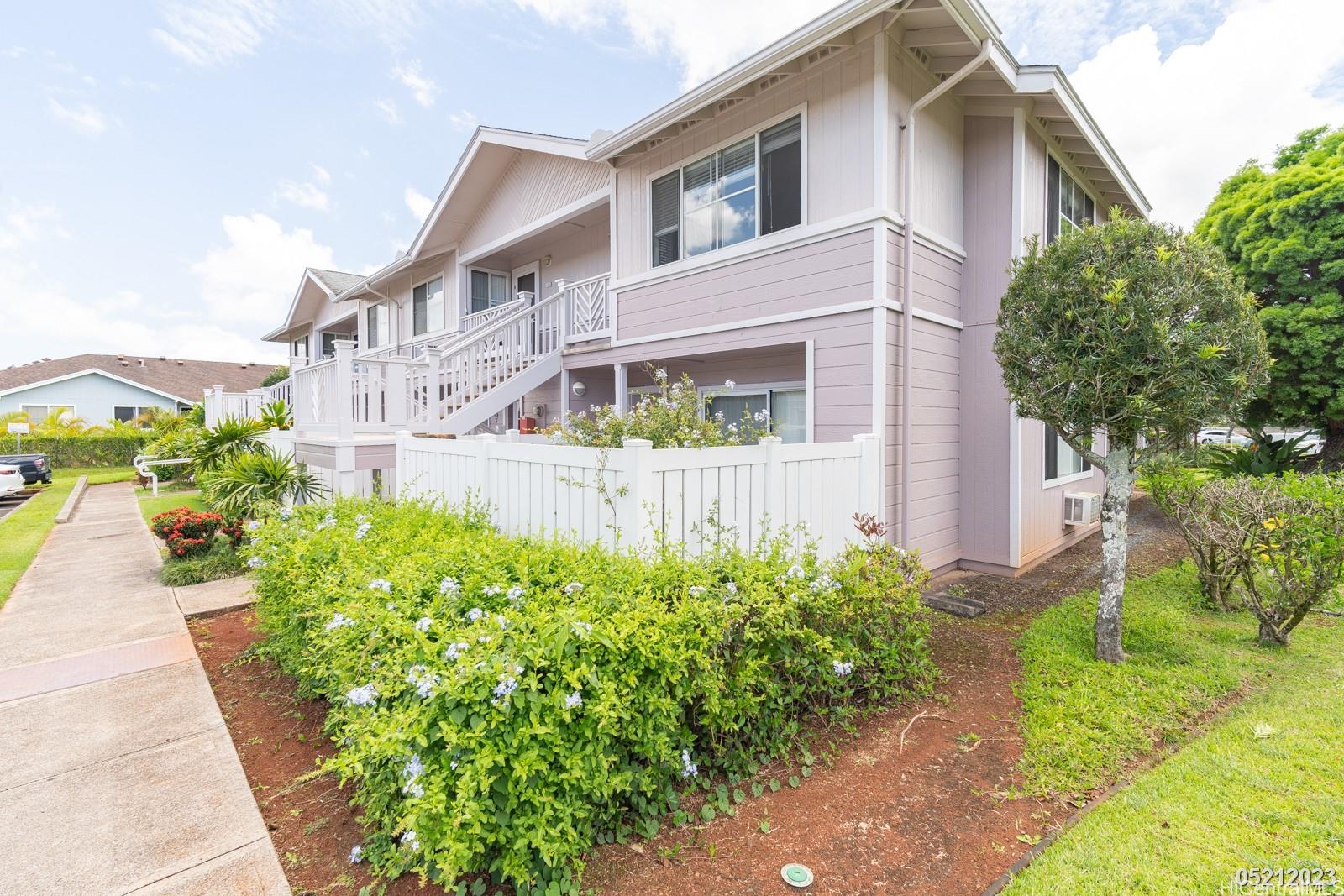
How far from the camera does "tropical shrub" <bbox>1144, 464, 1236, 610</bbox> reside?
5188mm

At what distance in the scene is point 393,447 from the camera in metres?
8.47

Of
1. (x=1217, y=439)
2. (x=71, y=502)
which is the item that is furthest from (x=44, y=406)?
(x=1217, y=439)

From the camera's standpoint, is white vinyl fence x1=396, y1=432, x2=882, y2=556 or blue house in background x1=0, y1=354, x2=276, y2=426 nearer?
white vinyl fence x1=396, y1=432, x2=882, y2=556

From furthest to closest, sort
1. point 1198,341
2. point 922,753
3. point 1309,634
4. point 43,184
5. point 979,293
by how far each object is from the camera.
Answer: point 43,184, point 979,293, point 1309,634, point 1198,341, point 922,753

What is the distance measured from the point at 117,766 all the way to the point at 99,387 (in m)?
38.7

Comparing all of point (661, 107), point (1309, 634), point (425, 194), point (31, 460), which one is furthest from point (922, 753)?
point (425, 194)

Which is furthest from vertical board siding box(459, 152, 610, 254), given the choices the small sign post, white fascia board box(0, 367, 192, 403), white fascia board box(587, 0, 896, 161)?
white fascia board box(0, 367, 192, 403)

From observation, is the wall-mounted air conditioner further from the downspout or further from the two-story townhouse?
the downspout

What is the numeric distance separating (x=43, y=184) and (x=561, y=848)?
71.7 ft

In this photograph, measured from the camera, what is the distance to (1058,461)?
848 cm

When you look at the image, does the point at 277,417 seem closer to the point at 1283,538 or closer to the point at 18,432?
the point at 1283,538

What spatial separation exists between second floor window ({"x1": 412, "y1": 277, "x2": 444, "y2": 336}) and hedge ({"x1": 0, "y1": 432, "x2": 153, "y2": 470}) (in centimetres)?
1436

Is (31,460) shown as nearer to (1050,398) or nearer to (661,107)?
(661,107)

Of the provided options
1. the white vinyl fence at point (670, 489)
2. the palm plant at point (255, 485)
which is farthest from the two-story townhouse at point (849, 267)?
the white vinyl fence at point (670, 489)
